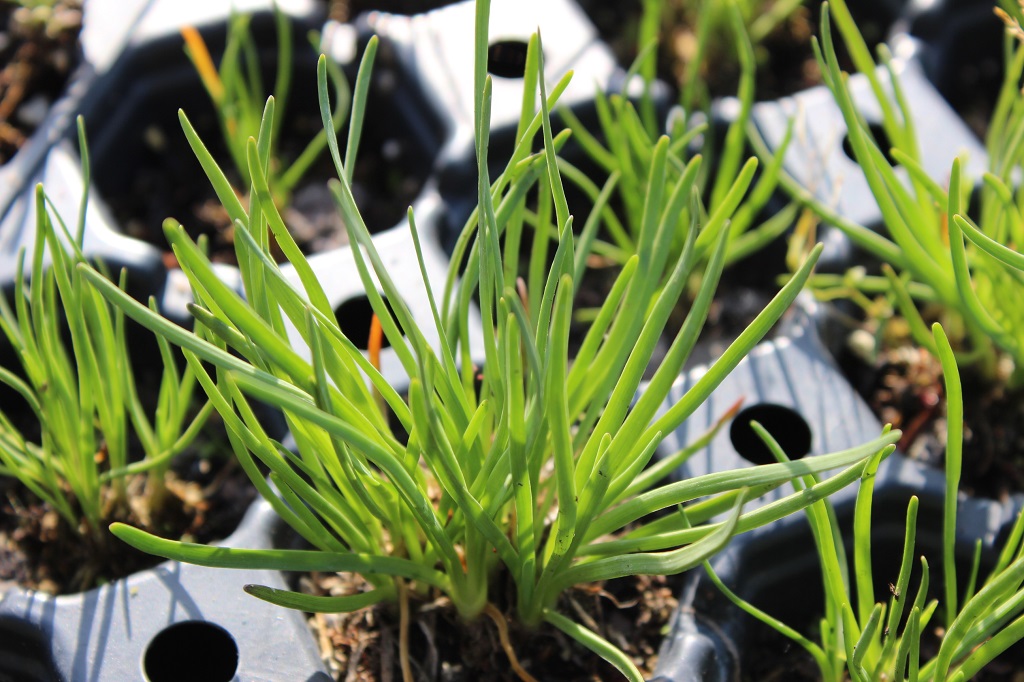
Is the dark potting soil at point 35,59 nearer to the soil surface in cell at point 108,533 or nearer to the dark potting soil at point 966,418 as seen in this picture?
the soil surface in cell at point 108,533

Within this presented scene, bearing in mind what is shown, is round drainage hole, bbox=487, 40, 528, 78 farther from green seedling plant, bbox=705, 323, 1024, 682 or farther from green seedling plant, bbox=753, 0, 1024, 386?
green seedling plant, bbox=705, 323, 1024, 682

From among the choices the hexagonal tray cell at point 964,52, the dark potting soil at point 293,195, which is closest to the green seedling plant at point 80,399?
the dark potting soil at point 293,195

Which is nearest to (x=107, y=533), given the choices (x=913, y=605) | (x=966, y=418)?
(x=913, y=605)

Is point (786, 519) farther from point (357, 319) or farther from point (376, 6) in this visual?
point (376, 6)

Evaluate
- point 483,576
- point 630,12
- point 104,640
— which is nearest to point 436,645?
point 483,576

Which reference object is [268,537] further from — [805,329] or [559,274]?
[805,329]

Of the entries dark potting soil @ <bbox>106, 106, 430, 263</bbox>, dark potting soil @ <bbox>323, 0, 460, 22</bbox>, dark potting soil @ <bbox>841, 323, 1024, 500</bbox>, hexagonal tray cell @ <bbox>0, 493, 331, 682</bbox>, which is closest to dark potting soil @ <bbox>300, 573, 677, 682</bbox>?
hexagonal tray cell @ <bbox>0, 493, 331, 682</bbox>

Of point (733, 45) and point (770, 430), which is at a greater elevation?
point (733, 45)
